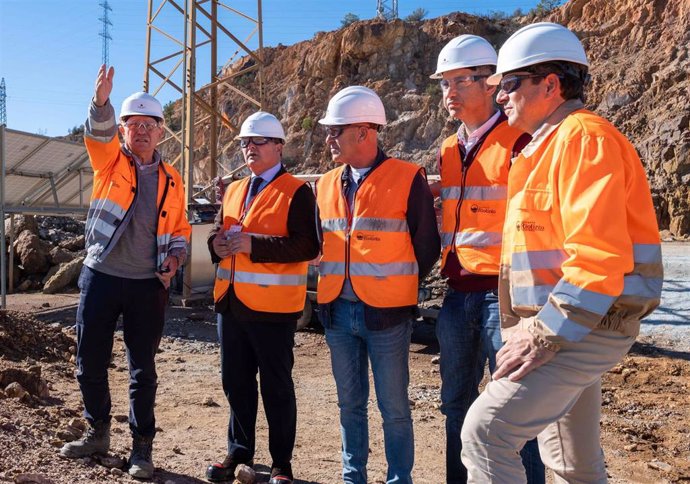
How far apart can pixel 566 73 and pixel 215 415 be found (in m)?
4.10

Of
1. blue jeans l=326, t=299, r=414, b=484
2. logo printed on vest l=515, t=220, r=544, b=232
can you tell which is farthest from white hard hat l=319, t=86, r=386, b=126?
logo printed on vest l=515, t=220, r=544, b=232

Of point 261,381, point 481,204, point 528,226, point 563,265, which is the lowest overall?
point 261,381

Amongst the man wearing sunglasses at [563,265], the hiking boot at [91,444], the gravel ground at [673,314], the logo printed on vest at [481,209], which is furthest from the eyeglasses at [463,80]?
the gravel ground at [673,314]

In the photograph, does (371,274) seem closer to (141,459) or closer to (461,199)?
(461,199)

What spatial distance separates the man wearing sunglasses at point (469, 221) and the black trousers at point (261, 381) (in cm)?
95

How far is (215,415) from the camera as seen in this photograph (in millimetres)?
5348

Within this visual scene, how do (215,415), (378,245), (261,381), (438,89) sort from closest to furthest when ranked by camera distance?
(378,245) → (261,381) → (215,415) → (438,89)

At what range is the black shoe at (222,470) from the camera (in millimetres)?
3729

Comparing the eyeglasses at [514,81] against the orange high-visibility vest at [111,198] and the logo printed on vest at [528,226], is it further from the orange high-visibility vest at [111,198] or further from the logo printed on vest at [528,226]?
the orange high-visibility vest at [111,198]

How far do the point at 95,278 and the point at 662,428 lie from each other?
177 inches

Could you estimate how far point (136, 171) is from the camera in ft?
12.5

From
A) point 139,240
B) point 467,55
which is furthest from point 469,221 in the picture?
point 139,240

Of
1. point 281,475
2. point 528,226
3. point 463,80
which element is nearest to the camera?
point 528,226

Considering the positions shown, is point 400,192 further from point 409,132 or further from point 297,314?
point 409,132
